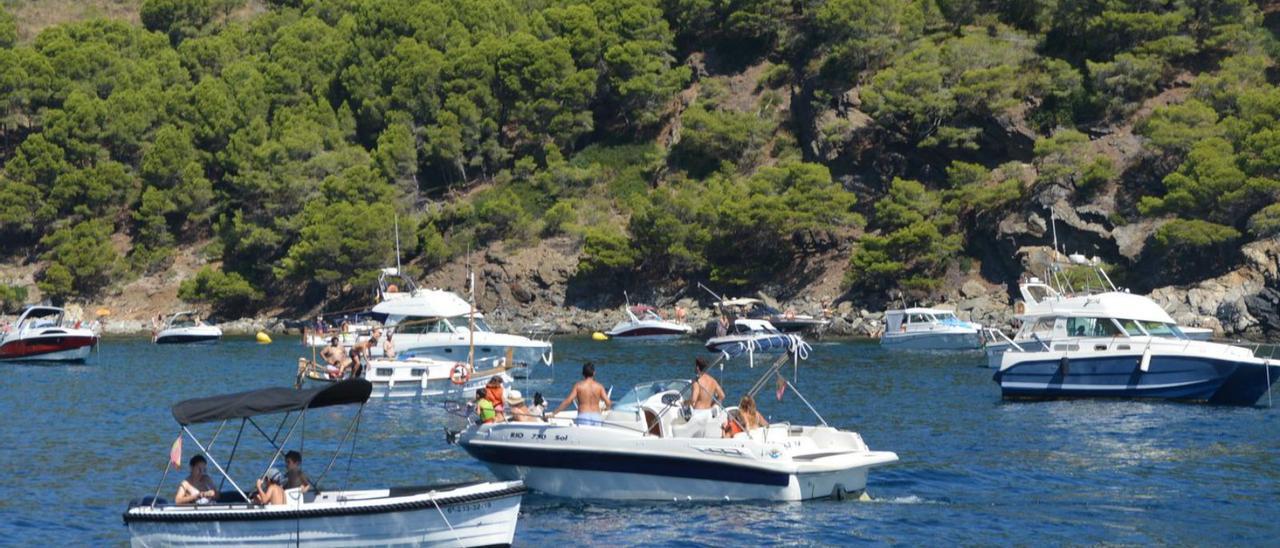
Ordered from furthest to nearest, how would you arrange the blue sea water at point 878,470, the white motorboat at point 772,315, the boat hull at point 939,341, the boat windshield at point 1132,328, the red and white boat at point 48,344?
the white motorboat at point 772,315 → the boat hull at point 939,341 → the red and white boat at point 48,344 → the boat windshield at point 1132,328 → the blue sea water at point 878,470

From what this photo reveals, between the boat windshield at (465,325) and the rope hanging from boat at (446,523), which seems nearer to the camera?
the rope hanging from boat at (446,523)

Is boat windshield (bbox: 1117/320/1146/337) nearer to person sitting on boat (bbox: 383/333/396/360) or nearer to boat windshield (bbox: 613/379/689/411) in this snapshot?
boat windshield (bbox: 613/379/689/411)

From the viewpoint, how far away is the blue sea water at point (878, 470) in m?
20.8

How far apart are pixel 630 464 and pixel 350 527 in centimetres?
549

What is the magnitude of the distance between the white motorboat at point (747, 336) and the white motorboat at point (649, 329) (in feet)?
13.9

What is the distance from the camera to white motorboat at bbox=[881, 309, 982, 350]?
196ft

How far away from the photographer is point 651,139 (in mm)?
91688

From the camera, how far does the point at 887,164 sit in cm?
7969

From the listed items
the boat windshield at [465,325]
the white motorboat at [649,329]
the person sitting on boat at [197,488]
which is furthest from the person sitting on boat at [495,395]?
the white motorboat at [649,329]

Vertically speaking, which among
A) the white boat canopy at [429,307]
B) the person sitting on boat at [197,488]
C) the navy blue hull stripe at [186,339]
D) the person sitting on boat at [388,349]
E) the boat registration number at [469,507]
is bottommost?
the boat registration number at [469,507]

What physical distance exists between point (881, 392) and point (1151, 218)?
32752mm

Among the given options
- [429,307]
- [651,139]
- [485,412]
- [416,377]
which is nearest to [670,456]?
[485,412]

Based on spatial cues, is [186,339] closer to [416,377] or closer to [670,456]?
[416,377]

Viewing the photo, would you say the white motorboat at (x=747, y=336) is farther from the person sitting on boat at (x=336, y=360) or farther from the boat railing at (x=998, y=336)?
the person sitting on boat at (x=336, y=360)
